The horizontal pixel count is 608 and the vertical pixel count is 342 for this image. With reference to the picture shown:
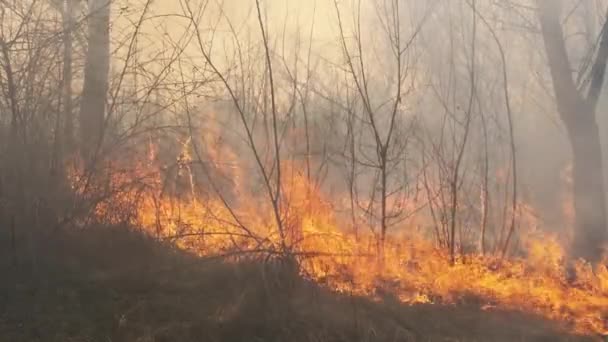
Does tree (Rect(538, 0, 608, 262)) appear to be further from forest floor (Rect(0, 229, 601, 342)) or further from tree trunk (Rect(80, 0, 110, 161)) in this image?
tree trunk (Rect(80, 0, 110, 161))

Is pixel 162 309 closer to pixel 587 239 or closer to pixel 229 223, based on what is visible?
pixel 229 223

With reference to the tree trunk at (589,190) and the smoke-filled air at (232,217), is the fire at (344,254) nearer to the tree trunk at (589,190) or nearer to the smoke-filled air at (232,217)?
the smoke-filled air at (232,217)

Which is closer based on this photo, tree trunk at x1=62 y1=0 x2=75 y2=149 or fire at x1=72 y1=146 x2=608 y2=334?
fire at x1=72 y1=146 x2=608 y2=334

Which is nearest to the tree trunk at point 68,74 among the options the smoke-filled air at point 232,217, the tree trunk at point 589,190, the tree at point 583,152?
the smoke-filled air at point 232,217

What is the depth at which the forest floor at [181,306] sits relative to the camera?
428 cm

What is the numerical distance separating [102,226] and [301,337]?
6.95 ft

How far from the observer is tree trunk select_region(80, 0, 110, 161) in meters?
5.90

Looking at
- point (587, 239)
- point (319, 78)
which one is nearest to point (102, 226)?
point (319, 78)

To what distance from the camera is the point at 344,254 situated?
5598 mm

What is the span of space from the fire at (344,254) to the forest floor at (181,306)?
9.2 inches

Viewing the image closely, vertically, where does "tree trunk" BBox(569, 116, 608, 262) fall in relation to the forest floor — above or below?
above

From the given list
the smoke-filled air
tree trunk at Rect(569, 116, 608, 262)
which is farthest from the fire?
tree trunk at Rect(569, 116, 608, 262)

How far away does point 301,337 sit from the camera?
440 cm

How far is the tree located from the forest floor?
3424 mm
